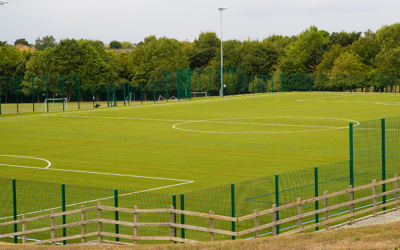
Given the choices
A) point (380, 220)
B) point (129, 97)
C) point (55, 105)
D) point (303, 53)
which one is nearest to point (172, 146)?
point (380, 220)

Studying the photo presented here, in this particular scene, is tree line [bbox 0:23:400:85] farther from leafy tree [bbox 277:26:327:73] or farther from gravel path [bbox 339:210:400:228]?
gravel path [bbox 339:210:400:228]

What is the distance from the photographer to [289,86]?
9212 centimetres

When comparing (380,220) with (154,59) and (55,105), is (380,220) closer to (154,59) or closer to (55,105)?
(55,105)

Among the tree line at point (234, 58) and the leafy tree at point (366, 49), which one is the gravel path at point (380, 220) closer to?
the tree line at point (234, 58)

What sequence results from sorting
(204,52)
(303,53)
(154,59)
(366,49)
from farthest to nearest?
(204,52), (154,59), (303,53), (366,49)

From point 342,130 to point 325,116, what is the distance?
1089cm

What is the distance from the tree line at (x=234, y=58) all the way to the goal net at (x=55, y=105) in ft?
Answer: 138

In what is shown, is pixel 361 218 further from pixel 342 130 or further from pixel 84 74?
pixel 84 74

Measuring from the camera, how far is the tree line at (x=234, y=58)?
106 metres

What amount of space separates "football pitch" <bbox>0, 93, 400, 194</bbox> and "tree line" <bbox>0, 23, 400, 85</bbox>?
176 ft

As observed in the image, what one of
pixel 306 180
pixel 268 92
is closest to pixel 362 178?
pixel 306 180

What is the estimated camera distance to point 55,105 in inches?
2499

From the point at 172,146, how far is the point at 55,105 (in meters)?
35.4

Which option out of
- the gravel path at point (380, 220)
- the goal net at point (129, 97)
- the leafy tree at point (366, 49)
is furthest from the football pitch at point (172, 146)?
the leafy tree at point (366, 49)
